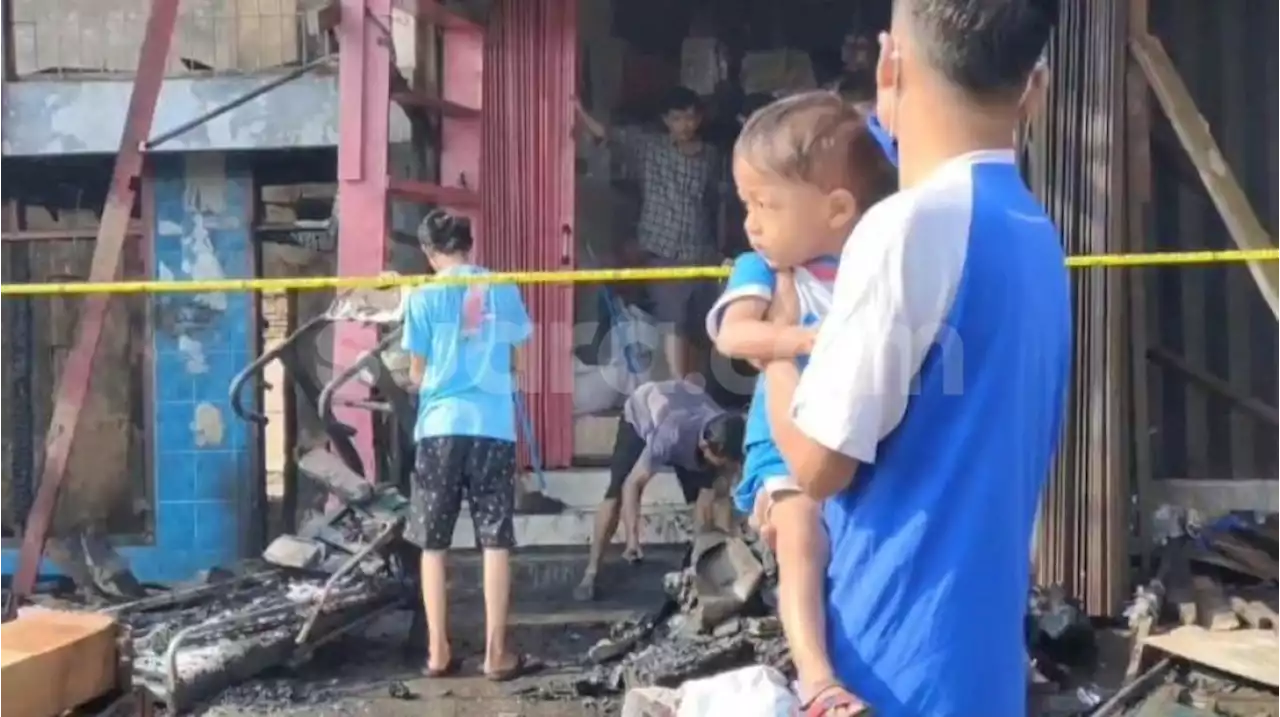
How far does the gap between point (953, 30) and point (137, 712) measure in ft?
9.41

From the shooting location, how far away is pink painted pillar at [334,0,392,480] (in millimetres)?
6844

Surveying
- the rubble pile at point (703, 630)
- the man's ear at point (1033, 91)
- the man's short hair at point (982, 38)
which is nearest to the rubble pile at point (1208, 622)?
the rubble pile at point (703, 630)

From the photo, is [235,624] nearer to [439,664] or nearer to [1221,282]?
[439,664]

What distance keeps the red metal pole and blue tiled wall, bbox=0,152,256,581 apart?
1.23m

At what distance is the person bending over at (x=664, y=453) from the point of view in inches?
257

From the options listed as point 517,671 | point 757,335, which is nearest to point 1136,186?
point 517,671

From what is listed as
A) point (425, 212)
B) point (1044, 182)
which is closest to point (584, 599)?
point (425, 212)

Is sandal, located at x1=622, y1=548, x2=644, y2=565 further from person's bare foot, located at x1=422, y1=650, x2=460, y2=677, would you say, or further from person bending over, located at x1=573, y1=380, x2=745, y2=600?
person's bare foot, located at x1=422, y1=650, x2=460, y2=677

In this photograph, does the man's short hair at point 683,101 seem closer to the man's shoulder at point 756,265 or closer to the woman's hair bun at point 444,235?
the woman's hair bun at point 444,235

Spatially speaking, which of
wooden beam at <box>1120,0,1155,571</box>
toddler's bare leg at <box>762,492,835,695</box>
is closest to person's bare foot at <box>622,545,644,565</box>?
wooden beam at <box>1120,0,1155,571</box>

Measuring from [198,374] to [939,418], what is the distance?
7.23 m

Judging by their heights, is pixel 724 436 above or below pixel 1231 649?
above

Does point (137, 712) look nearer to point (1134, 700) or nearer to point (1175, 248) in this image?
point (1134, 700)

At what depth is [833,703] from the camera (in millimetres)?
1744
